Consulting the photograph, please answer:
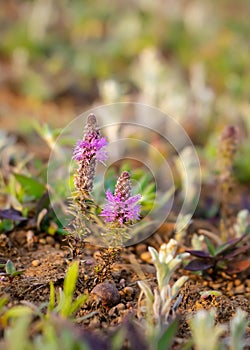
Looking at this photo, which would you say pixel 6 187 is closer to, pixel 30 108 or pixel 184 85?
pixel 30 108

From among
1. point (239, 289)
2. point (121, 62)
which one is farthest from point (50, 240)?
point (121, 62)

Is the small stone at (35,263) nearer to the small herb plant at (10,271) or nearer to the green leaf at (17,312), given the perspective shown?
the small herb plant at (10,271)

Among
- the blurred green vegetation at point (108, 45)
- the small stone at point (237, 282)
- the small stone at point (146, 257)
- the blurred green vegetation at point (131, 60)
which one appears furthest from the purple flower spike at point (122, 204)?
the blurred green vegetation at point (108, 45)

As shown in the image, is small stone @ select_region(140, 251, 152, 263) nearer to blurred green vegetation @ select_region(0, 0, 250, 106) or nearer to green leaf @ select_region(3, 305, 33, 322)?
green leaf @ select_region(3, 305, 33, 322)

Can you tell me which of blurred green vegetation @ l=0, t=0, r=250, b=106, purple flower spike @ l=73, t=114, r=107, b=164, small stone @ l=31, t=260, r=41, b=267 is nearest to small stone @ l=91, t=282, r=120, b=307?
small stone @ l=31, t=260, r=41, b=267

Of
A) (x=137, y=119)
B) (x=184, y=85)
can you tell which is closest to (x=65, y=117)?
(x=137, y=119)
